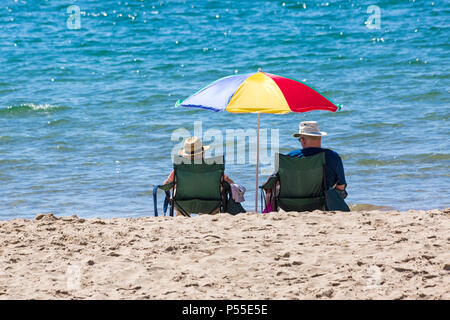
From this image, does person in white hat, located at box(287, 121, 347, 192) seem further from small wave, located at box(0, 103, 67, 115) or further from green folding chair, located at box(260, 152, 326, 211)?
small wave, located at box(0, 103, 67, 115)

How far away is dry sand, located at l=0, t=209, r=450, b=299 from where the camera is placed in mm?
4625

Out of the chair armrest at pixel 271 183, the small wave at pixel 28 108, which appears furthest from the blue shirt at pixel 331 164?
the small wave at pixel 28 108

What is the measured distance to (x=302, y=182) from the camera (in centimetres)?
659

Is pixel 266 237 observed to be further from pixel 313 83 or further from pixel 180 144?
pixel 313 83

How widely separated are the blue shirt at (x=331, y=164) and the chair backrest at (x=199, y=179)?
2.29ft

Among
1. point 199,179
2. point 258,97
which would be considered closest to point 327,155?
point 258,97

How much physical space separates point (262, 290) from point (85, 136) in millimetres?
8197

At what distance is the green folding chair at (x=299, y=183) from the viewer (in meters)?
6.52

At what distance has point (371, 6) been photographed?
22.5m

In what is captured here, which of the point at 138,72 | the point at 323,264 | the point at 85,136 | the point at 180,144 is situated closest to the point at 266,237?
the point at 323,264

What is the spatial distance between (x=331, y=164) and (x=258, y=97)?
894mm

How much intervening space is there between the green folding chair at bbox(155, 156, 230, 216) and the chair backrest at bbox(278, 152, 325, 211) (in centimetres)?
52

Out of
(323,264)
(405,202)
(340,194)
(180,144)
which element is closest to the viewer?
(323,264)

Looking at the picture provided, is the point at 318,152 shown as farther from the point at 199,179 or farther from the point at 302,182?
the point at 199,179
